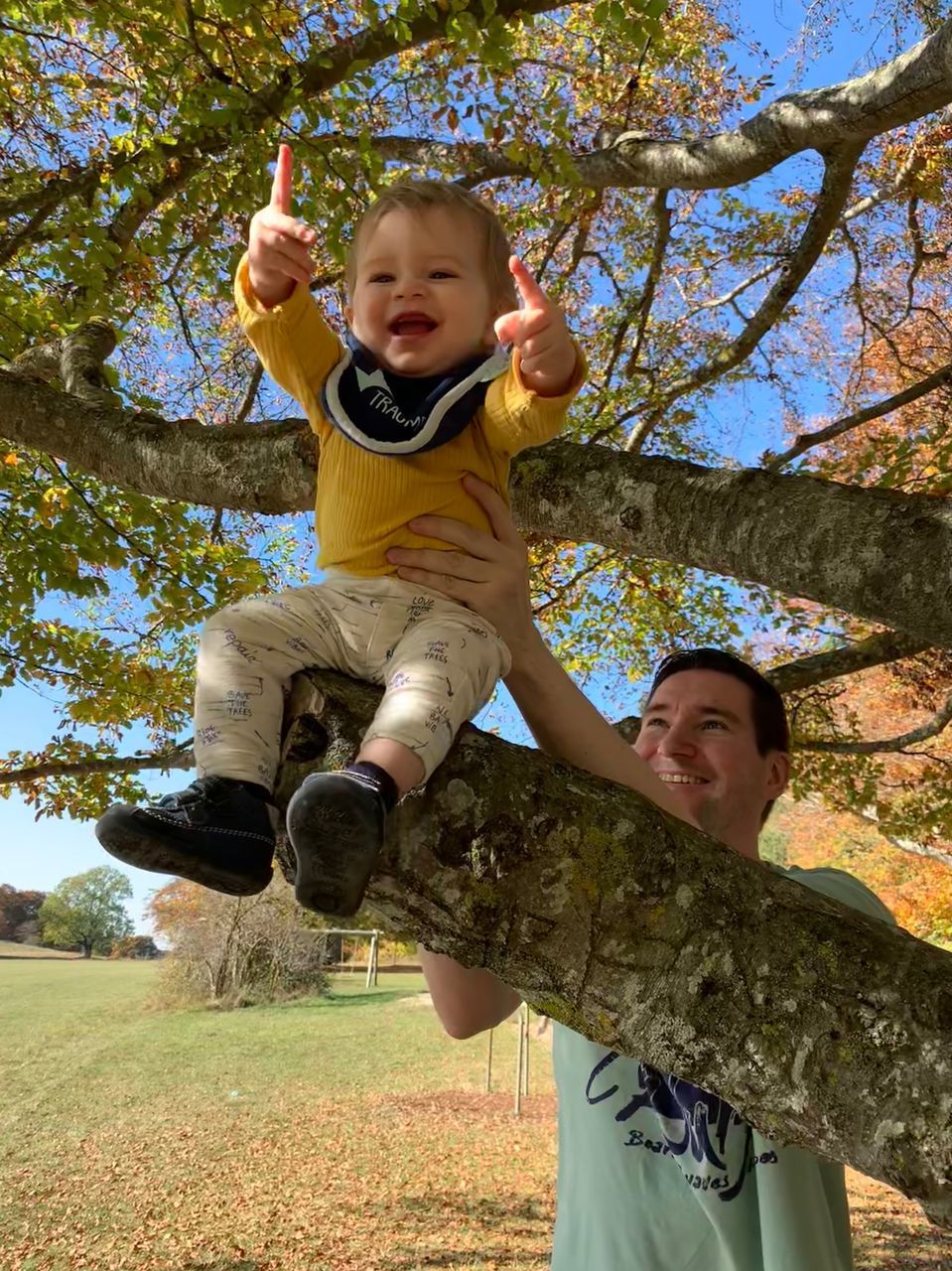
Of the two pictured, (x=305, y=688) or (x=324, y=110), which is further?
(x=324, y=110)

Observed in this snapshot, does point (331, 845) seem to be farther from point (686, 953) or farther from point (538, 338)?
point (538, 338)

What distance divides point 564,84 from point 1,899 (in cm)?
2242

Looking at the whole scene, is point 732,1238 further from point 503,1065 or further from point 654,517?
point 503,1065

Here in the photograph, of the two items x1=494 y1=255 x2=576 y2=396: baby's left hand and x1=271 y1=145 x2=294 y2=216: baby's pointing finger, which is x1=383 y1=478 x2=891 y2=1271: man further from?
x1=271 y1=145 x2=294 y2=216: baby's pointing finger

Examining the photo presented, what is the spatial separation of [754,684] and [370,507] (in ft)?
4.78

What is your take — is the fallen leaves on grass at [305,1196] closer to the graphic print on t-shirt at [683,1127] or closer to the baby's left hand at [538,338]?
the graphic print on t-shirt at [683,1127]

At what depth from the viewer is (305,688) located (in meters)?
1.55

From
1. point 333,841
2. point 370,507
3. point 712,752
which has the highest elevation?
point 370,507

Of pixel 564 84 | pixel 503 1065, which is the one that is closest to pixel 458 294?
pixel 564 84

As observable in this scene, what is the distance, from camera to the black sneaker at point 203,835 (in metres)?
1.29

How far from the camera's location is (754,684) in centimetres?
263

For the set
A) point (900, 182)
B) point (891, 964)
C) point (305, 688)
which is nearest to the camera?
point (891, 964)

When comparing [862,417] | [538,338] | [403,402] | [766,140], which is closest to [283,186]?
[403,402]

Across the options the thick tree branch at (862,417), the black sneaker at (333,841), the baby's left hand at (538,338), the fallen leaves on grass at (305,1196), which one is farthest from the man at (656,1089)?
the fallen leaves on grass at (305,1196)
